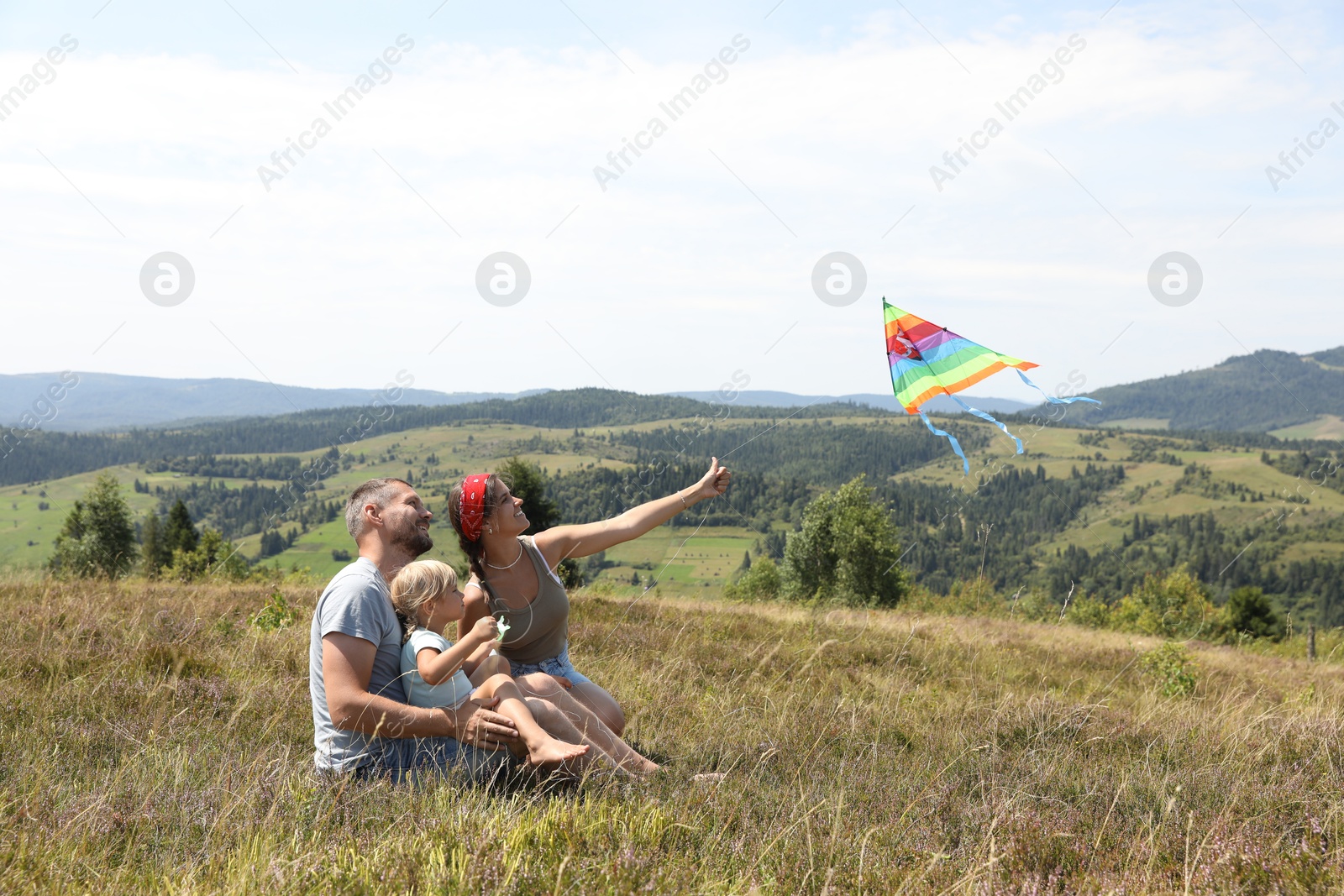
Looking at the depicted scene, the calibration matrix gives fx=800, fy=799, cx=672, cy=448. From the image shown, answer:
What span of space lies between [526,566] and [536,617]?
0.29 m

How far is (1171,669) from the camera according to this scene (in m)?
8.80

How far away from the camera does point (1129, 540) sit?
599ft

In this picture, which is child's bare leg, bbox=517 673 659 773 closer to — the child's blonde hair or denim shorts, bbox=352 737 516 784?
denim shorts, bbox=352 737 516 784

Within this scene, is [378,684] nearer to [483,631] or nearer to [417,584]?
Answer: [417,584]

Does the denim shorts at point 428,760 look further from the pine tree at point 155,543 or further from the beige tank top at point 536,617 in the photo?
the pine tree at point 155,543

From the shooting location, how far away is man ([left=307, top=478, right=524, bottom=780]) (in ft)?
11.5

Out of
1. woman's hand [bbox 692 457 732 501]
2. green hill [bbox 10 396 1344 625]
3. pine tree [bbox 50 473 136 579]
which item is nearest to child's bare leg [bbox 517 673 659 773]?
woman's hand [bbox 692 457 732 501]

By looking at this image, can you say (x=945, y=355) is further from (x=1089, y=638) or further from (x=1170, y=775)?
(x=1089, y=638)

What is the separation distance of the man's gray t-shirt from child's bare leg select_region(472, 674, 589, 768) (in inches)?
16.6

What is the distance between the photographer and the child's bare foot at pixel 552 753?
11.6 ft

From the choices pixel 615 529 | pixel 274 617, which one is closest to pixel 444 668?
pixel 615 529

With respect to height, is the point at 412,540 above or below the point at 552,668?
above

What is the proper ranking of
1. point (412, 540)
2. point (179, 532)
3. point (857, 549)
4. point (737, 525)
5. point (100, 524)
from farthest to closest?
1. point (737, 525)
2. point (179, 532)
3. point (100, 524)
4. point (857, 549)
5. point (412, 540)

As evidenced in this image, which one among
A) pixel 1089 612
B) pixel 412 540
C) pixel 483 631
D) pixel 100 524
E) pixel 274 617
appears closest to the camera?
pixel 483 631
